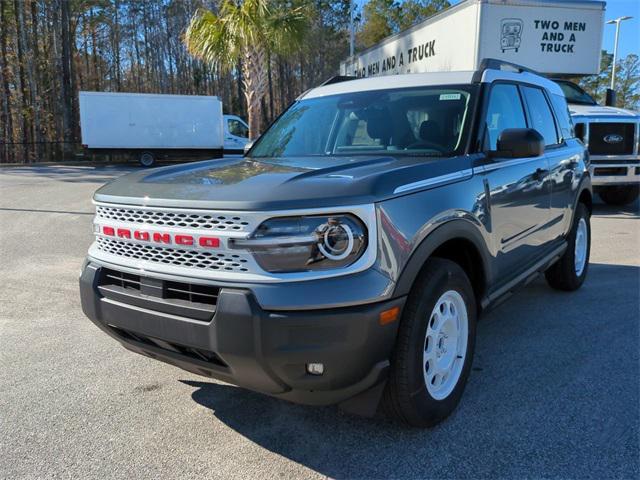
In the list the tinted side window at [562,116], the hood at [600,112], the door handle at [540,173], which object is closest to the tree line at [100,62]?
the hood at [600,112]

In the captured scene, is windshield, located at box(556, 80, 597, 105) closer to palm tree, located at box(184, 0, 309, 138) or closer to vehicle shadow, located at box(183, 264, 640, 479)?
palm tree, located at box(184, 0, 309, 138)

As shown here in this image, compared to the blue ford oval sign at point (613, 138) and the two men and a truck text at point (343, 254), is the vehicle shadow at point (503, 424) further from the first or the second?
the blue ford oval sign at point (613, 138)

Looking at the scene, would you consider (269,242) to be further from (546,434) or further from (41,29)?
(41,29)

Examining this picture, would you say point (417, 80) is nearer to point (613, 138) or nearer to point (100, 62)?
point (613, 138)

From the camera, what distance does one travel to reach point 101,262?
2812 mm

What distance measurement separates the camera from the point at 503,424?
287 cm

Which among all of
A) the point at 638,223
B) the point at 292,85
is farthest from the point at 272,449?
the point at 292,85

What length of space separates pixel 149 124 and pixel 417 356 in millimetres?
22289

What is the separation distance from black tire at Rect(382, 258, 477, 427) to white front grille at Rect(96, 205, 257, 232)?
33.7 inches

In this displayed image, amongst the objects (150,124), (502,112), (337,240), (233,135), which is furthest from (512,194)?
(233,135)

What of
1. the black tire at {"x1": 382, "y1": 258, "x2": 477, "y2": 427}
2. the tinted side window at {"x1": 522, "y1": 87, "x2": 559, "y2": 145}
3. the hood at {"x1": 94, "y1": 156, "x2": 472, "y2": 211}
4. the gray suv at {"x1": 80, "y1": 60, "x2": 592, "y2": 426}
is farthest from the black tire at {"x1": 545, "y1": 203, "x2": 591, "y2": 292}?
the black tire at {"x1": 382, "y1": 258, "x2": 477, "y2": 427}

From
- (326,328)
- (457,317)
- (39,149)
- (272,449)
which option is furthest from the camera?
(39,149)

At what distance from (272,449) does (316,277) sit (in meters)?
1.04

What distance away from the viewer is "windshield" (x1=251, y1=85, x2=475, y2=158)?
11.2 feet
